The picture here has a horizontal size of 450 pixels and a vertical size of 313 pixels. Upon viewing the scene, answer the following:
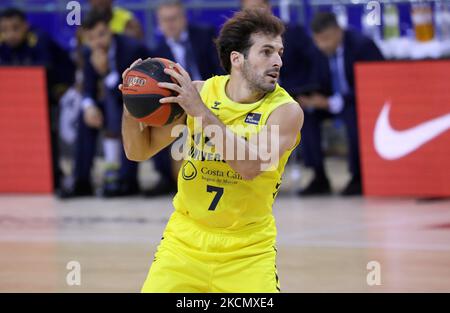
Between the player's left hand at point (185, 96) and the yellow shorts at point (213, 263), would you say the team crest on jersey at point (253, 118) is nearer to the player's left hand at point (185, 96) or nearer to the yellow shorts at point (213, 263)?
the player's left hand at point (185, 96)

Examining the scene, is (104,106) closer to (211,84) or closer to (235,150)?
(211,84)

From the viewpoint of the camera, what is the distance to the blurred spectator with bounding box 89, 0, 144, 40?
13.7 m

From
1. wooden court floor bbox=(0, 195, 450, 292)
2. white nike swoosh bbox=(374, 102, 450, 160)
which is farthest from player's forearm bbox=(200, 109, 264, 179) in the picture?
white nike swoosh bbox=(374, 102, 450, 160)

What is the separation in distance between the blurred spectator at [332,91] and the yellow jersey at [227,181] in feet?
23.1

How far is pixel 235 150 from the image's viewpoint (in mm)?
5434

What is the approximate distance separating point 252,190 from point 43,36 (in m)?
9.09

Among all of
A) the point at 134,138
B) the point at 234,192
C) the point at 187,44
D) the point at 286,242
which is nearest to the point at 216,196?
the point at 234,192

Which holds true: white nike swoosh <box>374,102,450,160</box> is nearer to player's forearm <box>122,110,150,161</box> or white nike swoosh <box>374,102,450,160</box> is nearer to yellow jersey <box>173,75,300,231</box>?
yellow jersey <box>173,75,300,231</box>

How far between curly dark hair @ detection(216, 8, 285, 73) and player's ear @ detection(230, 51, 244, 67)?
0.02 metres

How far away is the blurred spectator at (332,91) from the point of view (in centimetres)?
1277

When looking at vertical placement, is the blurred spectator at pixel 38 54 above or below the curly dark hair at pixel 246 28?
below

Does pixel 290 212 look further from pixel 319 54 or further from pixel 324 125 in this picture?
pixel 324 125

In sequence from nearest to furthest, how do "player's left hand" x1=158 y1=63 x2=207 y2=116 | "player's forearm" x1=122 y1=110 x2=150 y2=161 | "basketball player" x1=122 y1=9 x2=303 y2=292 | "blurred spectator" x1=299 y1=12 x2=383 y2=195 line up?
"player's left hand" x1=158 y1=63 x2=207 y2=116 < "basketball player" x1=122 y1=9 x2=303 y2=292 < "player's forearm" x1=122 y1=110 x2=150 y2=161 < "blurred spectator" x1=299 y1=12 x2=383 y2=195

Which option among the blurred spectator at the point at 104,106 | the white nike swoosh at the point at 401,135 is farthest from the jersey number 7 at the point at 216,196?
the blurred spectator at the point at 104,106
